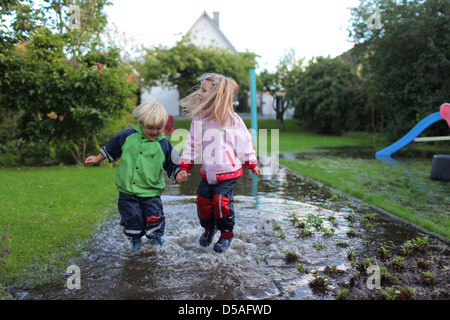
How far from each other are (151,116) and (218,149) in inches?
27.8

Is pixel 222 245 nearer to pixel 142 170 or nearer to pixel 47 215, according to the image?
pixel 142 170

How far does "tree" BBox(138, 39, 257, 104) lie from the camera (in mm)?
26359

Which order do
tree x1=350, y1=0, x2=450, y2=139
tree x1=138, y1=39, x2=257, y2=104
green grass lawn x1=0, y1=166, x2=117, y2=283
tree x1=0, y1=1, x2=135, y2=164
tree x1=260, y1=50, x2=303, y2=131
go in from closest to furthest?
green grass lawn x1=0, y1=166, x2=117, y2=283 < tree x1=0, y1=1, x2=135, y2=164 < tree x1=350, y1=0, x2=450, y2=139 < tree x1=138, y1=39, x2=257, y2=104 < tree x1=260, y1=50, x2=303, y2=131

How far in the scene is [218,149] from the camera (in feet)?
12.3

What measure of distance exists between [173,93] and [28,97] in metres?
27.4

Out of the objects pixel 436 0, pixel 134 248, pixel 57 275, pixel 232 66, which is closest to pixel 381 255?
pixel 134 248

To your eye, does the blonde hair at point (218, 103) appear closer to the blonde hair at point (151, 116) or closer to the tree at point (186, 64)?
the blonde hair at point (151, 116)

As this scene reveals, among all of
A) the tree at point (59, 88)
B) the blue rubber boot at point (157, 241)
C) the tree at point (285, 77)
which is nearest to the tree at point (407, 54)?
the tree at point (59, 88)

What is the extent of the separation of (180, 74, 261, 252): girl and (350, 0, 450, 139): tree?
14.2 meters

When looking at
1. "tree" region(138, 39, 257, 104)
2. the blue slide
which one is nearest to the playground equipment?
the blue slide

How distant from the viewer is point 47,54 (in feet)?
33.2

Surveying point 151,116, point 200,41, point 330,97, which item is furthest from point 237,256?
point 200,41

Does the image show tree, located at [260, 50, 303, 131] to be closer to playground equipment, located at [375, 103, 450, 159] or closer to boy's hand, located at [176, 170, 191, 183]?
playground equipment, located at [375, 103, 450, 159]

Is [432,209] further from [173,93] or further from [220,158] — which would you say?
[173,93]
